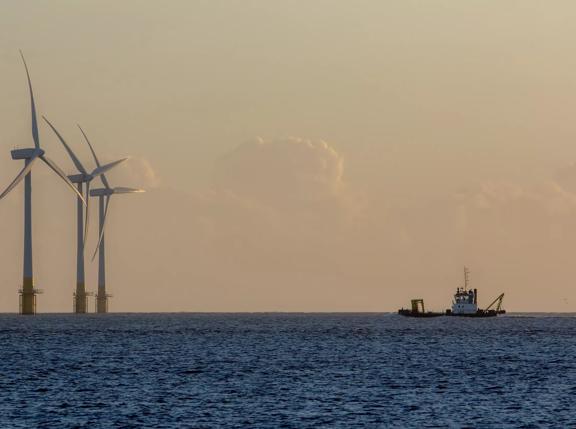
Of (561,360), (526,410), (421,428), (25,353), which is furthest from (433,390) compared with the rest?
(25,353)

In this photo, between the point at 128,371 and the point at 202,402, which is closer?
the point at 202,402

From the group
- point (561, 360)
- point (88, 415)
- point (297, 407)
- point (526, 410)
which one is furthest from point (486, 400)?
point (561, 360)

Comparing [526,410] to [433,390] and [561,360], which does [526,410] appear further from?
[561,360]

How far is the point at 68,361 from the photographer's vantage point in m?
151

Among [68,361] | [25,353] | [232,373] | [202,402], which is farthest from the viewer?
[25,353]

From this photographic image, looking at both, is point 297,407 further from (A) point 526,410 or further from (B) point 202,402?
(A) point 526,410

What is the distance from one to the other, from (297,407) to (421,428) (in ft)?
48.5

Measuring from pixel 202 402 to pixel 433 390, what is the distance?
22200mm

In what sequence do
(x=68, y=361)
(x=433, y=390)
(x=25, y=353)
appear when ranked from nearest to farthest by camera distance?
(x=433, y=390) < (x=68, y=361) < (x=25, y=353)

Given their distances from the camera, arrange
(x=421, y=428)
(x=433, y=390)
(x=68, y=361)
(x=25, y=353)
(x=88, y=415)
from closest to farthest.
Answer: (x=421, y=428), (x=88, y=415), (x=433, y=390), (x=68, y=361), (x=25, y=353)

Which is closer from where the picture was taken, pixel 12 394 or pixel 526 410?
pixel 526 410

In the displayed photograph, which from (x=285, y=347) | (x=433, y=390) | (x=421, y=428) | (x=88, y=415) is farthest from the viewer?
(x=285, y=347)

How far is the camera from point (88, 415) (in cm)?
9106

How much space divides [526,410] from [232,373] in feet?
139
